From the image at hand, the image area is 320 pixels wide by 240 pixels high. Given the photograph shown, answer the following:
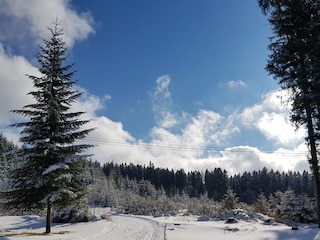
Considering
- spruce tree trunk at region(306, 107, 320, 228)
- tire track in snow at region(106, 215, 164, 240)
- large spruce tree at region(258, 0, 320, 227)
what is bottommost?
tire track in snow at region(106, 215, 164, 240)

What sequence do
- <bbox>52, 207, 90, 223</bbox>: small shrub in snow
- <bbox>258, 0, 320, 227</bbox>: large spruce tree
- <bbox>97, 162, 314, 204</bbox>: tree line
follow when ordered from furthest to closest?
<bbox>97, 162, 314, 204</bbox>: tree line → <bbox>52, 207, 90, 223</bbox>: small shrub in snow → <bbox>258, 0, 320, 227</bbox>: large spruce tree

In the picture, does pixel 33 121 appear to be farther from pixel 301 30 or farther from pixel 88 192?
pixel 301 30

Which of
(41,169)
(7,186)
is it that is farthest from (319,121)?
(7,186)

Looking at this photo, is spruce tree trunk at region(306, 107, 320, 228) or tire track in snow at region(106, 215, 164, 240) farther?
tire track in snow at region(106, 215, 164, 240)

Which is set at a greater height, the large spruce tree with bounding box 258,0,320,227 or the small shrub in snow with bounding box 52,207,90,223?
the large spruce tree with bounding box 258,0,320,227

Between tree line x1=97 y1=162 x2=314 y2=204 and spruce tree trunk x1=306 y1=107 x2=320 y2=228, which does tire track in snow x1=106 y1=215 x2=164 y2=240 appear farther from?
tree line x1=97 y1=162 x2=314 y2=204

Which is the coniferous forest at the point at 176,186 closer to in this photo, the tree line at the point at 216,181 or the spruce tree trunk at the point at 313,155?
the tree line at the point at 216,181

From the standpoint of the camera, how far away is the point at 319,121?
15453mm

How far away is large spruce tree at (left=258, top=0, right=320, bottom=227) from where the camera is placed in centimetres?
1345

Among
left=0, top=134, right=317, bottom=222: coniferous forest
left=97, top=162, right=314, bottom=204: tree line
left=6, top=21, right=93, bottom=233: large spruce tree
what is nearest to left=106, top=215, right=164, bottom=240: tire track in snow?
left=6, top=21, right=93, bottom=233: large spruce tree

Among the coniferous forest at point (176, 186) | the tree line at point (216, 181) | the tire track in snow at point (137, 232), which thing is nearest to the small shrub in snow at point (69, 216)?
the tire track in snow at point (137, 232)

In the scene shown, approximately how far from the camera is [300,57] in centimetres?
1617

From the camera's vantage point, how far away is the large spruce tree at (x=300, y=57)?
13445mm

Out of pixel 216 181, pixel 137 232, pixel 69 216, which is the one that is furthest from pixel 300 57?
pixel 216 181
